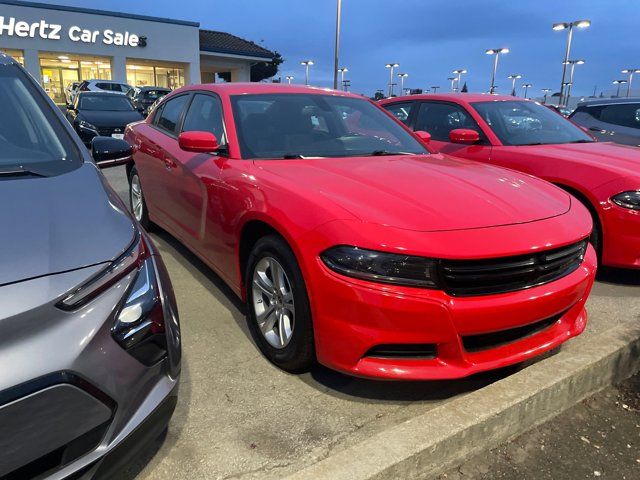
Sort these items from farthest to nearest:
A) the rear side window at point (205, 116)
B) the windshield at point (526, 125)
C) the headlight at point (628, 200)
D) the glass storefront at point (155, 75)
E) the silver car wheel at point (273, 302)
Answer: the glass storefront at point (155, 75) → the windshield at point (526, 125) → the headlight at point (628, 200) → the rear side window at point (205, 116) → the silver car wheel at point (273, 302)

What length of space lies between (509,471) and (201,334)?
72.7 inches

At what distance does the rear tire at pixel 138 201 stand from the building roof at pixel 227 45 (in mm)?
31461

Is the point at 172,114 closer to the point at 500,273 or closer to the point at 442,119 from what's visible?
the point at 442,119

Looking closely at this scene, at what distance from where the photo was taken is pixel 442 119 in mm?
5809

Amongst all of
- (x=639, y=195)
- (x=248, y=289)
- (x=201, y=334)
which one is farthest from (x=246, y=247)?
(x=639, y=195)

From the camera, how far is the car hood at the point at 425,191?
7.67ft

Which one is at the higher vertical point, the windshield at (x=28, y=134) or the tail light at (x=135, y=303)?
the windshield at (x=28, y=134)

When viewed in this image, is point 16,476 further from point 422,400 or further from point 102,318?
point 422,400

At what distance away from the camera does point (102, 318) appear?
57.5 inches

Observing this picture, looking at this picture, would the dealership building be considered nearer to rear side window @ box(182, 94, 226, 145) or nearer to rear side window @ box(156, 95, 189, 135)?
rear side window @ box(156, 95, 189, 135)

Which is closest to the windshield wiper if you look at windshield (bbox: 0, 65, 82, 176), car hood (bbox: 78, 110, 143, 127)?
windshield (bbox: 0, 65, 82, 176)

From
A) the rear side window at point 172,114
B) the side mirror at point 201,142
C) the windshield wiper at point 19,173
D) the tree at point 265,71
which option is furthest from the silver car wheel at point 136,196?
the tree at point 265,71

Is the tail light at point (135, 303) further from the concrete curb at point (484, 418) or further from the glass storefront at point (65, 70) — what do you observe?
the glass storefront at point (65, 70)

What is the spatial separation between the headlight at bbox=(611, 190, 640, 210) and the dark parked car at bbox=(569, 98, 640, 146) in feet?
16.2
